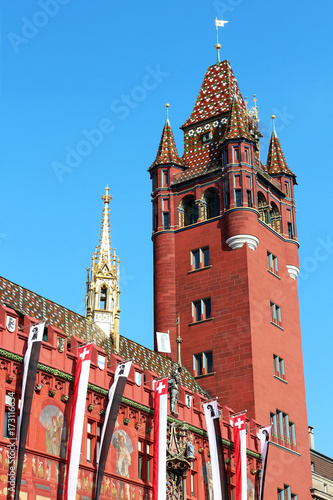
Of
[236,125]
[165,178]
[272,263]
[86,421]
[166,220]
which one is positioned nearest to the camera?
[86,421]

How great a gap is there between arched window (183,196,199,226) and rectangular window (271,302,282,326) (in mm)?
8010

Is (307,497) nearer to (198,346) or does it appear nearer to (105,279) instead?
(198,346)

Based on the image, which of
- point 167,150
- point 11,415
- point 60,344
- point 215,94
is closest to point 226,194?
point 167,150

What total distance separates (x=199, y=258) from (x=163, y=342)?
651cm

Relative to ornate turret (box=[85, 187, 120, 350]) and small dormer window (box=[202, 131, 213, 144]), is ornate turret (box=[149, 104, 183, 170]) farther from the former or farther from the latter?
ornate turret (box=[85, 187, 120, 350])

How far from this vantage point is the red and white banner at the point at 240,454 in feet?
150

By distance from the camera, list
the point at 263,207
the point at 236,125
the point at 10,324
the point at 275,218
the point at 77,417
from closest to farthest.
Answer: the point at 77,417
the point at 10,324
the point at 236,125
the point at 263,207
the point at 275,218

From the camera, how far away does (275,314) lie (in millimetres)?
57844

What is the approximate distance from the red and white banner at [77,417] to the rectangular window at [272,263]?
23.1 m

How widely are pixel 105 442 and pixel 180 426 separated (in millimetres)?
7391

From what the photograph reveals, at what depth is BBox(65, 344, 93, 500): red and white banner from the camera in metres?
35.4

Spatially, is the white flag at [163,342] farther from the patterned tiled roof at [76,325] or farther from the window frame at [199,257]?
the window frame at [199,257]

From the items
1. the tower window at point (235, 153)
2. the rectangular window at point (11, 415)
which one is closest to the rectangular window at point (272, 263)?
the tower window at point (235, 153)

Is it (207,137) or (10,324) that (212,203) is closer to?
(207,137)
